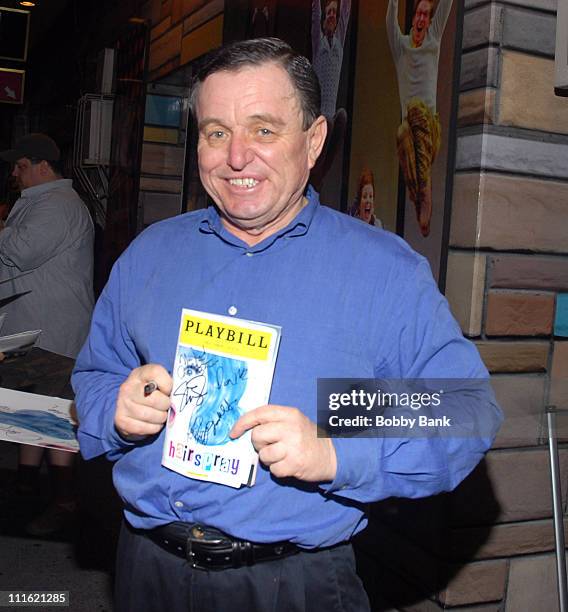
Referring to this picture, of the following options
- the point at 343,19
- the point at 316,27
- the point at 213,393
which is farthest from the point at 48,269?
the point at 213,393

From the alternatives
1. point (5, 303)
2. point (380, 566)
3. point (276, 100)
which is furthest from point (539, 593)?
point (5, 303)

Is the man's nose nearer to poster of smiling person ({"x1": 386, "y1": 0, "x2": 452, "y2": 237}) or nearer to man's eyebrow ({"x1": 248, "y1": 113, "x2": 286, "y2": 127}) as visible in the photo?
man's eyebrow ({"x1": 248, "y1": 113, "x2": 286, "y2": 127})

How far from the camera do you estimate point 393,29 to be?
307 centimetres

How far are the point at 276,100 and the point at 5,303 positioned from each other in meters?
2.93

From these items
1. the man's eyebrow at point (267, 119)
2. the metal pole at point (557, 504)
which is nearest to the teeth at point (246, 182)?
the man's eyebrow at point (267, 119)

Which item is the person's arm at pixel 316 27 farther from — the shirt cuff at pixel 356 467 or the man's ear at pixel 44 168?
the shirt cuff at pixel 356 467

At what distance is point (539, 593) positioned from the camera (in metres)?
2.92

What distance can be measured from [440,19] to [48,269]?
2.36 m

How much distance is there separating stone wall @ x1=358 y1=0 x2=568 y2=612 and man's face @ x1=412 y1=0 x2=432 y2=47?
0.21 metres

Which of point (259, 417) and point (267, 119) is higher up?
point (267, 119)

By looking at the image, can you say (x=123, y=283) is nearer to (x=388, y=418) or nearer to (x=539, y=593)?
(x=388, y=418)

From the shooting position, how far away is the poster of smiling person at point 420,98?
2.82 metres

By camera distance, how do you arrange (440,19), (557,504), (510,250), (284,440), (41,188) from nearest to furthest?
1. (284,440)
2. (557,504)
3. (510,250)
4. (440,19)
5. (41,188)

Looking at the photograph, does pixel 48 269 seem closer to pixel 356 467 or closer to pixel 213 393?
pixel 213 393
